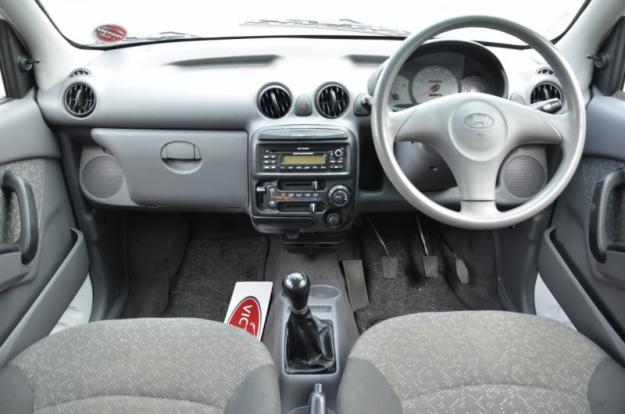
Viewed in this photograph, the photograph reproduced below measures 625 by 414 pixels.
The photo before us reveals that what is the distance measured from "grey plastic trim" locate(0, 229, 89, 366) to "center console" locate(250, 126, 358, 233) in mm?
664

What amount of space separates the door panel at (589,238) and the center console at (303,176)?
0.71 meters

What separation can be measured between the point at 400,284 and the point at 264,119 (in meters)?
0.96

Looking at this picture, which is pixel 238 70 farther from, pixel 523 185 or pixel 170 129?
pixel 523 185

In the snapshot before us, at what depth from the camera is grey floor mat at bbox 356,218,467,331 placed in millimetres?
1989

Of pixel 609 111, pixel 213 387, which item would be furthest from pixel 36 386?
pixel 609 111

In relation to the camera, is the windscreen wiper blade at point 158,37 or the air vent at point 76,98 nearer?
the air vent at point 76,98

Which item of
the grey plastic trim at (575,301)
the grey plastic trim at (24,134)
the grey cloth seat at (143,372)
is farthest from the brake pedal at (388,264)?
the grey plastic trim at (24,134)

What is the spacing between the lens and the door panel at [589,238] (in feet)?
4.29

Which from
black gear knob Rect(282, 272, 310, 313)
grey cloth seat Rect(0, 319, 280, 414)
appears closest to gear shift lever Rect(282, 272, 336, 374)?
black gear knob Rect(282, 272, 310, 313)

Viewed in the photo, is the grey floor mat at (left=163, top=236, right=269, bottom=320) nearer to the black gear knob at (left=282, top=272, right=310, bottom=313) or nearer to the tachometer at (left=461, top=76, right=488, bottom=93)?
the black gear knob at (left=282, top=272, right=310, bottom=313)

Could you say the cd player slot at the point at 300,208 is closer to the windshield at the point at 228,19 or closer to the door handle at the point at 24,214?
the windshield at the point at 228,19

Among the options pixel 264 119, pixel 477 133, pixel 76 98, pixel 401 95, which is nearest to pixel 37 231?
pixel 76 98

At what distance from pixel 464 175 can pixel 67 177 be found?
1.37 metres

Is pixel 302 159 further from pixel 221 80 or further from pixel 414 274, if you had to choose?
pixel 414 274
